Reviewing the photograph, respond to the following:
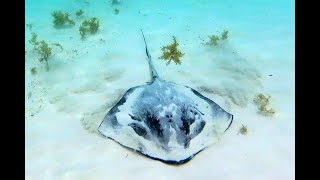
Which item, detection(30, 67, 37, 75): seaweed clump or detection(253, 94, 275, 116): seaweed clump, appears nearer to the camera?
detection(253, 94, 275, 116): seaweed clump

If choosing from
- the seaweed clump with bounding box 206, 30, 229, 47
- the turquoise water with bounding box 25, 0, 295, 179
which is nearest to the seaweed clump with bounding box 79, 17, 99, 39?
the turquoise water with bounding box 25, 0, 295, 179

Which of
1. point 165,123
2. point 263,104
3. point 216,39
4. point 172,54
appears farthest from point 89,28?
point 165,123

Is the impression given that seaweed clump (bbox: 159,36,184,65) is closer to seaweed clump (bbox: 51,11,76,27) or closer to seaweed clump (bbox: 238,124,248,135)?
seaweed clump (bbox: 238,124,248,135)

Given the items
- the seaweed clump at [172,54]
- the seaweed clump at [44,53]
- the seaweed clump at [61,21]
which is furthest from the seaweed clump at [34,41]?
the seaweed clump at [172,54]

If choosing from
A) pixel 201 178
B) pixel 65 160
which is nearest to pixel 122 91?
pixel 65 160

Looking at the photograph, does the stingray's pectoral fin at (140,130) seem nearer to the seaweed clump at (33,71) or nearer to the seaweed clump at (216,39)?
the seaweed clump at (33,71)

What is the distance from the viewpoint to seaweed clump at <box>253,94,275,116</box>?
18.0 feet

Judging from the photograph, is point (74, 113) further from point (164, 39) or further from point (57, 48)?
point (164, 39)

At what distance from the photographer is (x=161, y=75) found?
6836 mm

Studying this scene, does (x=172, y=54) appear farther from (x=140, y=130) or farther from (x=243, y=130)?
(x=140, y=130)

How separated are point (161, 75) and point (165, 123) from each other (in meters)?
2.79

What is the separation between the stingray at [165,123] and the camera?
156 inches

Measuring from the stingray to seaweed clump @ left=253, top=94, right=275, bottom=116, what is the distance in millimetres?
1016
